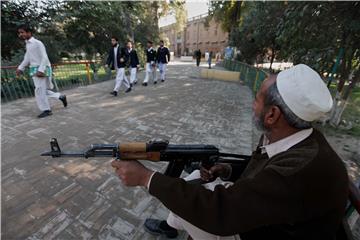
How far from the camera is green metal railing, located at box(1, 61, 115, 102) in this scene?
641 centimetres

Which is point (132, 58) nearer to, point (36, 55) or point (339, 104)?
point (36, 55)

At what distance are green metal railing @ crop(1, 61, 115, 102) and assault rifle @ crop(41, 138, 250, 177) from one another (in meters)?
6.57

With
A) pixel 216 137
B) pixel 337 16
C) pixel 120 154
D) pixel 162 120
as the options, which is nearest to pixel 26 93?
pixel 162 120

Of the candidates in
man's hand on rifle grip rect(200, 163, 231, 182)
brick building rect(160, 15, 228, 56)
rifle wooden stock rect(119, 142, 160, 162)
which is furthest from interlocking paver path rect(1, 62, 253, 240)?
brick building rect(160, 15, 228, 56)

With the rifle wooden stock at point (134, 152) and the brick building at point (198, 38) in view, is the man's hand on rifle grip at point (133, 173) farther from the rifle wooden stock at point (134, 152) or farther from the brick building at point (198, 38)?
the brick building at point (198, 38)

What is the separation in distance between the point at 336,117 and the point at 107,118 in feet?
18.8

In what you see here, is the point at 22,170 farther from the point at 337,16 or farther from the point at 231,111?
the point at 337,16

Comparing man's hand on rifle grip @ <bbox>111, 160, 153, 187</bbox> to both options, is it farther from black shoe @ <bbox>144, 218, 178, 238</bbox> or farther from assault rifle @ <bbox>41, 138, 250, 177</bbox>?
black shoe @ <bbox>144, 218, 178, 238</bbox>

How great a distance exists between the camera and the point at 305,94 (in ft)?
3.37

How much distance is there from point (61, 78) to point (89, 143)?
5584 mm

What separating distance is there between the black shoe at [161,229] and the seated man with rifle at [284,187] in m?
1.05

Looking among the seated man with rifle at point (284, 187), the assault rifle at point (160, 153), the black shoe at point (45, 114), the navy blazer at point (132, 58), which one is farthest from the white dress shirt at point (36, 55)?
the seated man with rifle at point (284, 187)

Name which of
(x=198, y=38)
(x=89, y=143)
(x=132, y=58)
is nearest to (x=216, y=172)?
(x=89, y=143)

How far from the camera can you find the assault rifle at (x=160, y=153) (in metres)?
1.40
